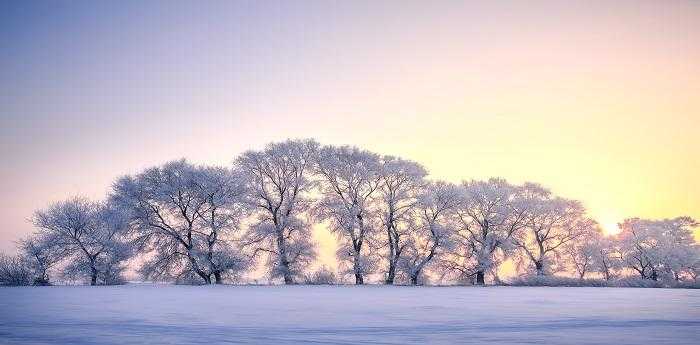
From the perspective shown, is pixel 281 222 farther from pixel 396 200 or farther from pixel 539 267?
pixel 539 267

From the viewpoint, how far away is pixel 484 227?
45.2m

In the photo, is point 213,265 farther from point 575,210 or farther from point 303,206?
point 575,210

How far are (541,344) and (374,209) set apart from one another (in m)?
35.6

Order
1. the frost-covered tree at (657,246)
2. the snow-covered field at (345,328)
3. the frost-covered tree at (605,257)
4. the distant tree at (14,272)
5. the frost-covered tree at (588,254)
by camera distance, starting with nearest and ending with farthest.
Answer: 1. the snow-covered field at (345,328)
2. the distant tree at (14,272)
3. the frost-covered tree at (657,246)
4. the frost-covered tree at (588,254)
5. the frost-covered tree at (605,257)

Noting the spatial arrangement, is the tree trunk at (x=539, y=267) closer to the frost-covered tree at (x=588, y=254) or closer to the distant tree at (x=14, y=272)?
the frost-covered tree at (x=588, y=254)

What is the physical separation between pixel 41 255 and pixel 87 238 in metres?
3.17

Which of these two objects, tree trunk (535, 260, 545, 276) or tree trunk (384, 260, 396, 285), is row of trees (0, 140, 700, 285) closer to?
tree trunk (384, 260, 396, 285)

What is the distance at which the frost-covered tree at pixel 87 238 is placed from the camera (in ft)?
126

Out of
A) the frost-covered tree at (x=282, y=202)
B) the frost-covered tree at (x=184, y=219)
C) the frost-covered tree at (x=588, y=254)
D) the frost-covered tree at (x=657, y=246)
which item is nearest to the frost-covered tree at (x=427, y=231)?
the frost-covered tree at (x=282, y=202)

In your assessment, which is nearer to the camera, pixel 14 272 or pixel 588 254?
pixel 14 272

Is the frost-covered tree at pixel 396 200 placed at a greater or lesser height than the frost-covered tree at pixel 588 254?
greater

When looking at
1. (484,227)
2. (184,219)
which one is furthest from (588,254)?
(184,219)

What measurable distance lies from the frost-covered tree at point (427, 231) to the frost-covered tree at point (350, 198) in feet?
11.0

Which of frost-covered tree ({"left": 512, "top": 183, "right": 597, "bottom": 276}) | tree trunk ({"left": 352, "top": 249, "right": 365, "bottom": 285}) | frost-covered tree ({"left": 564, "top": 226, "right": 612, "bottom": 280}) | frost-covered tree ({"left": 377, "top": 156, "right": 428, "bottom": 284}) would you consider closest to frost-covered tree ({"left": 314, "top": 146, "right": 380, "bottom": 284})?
tree trunk ({"left": 352, "top": 249, "right": 365, "bottom": 285})
